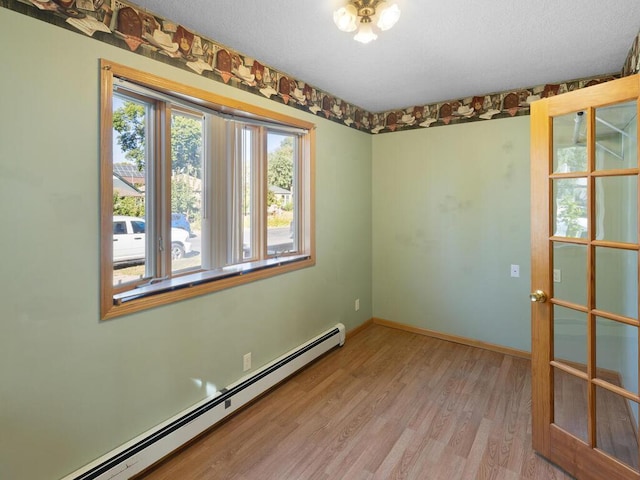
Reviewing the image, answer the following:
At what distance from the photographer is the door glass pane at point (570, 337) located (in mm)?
1681

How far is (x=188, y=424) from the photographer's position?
6.27ft

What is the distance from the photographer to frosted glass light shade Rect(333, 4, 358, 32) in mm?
1520

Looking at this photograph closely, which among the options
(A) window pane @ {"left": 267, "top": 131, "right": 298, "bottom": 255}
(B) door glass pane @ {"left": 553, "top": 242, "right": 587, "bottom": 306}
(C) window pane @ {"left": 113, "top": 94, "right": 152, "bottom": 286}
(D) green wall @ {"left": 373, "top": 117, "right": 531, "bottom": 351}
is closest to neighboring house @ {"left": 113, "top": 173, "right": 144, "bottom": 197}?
(C) window pane @ {"left": 113, "top": 94, "right": 152, "bottom": 286}

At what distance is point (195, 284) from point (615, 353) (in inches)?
89.1

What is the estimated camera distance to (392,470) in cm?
179

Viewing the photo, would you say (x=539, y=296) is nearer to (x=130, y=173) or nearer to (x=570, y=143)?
(x=570, y=143)

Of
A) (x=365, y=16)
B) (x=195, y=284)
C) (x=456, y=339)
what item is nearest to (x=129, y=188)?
(x=195, y=284)

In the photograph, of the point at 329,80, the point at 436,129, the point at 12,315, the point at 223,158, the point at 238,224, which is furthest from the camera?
the point at 436,129

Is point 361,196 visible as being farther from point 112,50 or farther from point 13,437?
point 13,437

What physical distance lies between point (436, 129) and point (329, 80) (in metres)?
1.31

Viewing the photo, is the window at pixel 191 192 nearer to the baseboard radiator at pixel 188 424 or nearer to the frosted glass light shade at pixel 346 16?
the baseboard radiator at pixel 188 424

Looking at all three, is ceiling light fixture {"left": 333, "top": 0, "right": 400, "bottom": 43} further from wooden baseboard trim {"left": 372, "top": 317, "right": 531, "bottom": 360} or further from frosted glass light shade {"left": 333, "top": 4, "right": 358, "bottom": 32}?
wooden baseboard trim {"left": 372, "top": 317, "right": 531, "bottom": 360}

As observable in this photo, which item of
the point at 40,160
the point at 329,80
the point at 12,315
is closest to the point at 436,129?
the point at 329,80

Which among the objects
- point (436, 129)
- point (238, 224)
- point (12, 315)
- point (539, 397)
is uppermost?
point (436, 129)
